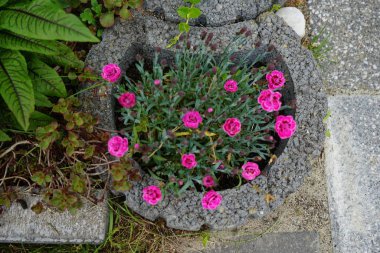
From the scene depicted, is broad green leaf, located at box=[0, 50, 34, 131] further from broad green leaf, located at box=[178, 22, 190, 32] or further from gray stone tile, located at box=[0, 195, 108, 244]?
broad green leaf, located at box=[178, 22, 190, 32]

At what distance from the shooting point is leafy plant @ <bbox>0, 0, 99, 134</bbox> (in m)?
1.73

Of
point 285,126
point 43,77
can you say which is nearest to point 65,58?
point 43,77

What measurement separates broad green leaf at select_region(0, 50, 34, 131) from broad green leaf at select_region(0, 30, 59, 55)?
3cm

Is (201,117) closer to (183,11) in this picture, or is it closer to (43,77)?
(183,11)

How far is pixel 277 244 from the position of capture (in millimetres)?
2344

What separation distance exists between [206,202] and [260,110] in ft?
1.62

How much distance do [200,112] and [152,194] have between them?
0.46 metres

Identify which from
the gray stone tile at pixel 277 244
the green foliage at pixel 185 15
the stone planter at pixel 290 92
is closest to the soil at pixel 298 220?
Result: the gray stone tile at pixel 277 244

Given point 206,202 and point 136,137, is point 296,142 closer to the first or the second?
point 206,202

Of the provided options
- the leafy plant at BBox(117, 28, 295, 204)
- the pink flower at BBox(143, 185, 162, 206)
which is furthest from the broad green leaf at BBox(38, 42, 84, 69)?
the pink flower at BBox(143, 185, 162, 206)

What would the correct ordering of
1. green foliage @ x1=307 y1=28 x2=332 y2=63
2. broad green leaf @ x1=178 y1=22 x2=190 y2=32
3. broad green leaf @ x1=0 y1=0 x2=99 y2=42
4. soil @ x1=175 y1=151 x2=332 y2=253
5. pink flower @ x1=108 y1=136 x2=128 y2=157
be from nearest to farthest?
broad green leaf @ x1=0 y1=0 x2=99 y2=42 → pink flower @ x1=108 y1=136 x2=128 y2=157 → broad green leaf @ x1=178 y1=22 x2=190 y2=32 → soil @ x1=175 y1=151 x2=332 y2=253 → green foliage @ x1=307 y1=28 x2=332 y2=63

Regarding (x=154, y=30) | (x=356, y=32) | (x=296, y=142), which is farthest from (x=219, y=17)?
(x=356, y=32)

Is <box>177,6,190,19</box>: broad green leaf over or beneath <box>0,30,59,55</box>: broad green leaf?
over

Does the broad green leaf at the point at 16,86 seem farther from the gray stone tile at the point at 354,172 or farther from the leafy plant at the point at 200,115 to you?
the gray stone tile at the point at 354,172
